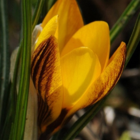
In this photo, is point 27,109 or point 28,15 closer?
point 28,15

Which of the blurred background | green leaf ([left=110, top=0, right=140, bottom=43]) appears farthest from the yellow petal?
the blurred background

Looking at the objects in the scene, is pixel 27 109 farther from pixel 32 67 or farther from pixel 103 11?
pixel 103 11

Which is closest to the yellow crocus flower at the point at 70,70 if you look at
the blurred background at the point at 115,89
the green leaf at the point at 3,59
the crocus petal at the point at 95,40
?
the crocus petal at the point at 95,40

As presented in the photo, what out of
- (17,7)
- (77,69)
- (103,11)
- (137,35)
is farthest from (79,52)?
(103,11)

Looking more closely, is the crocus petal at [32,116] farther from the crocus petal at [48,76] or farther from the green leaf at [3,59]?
the green leaf at [3,59]

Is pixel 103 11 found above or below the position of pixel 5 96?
below

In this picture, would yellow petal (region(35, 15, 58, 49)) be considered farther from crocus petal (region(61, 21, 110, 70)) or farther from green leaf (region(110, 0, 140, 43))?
green leaf (region(110, 0, 140, 43))

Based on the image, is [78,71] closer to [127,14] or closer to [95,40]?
[95,40]
